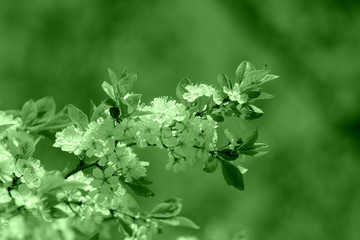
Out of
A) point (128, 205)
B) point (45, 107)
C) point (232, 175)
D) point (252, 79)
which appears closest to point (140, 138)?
point (232, 175)

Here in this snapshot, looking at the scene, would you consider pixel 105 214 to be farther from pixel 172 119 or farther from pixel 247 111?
pixel 247 111

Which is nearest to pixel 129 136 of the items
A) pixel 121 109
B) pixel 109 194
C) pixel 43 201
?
pixel 121 109

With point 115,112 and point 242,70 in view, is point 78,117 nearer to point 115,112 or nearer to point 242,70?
point 115,112

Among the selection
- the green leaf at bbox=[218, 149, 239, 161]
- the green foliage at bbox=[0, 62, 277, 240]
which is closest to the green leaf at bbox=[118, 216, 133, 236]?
the green foliage at bbox=[0, 62, 277, 240]

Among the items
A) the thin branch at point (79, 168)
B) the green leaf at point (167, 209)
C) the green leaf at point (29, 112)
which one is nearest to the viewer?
the thin branch at point (79, 168)

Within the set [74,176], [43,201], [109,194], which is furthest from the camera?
[74,176]

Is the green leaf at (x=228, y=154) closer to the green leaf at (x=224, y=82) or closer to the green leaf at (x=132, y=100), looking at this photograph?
the green leaf at (x=224, y=82)

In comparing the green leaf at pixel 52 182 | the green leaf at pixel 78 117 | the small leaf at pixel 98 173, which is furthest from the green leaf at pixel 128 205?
the green leaf at pixel 52 182
